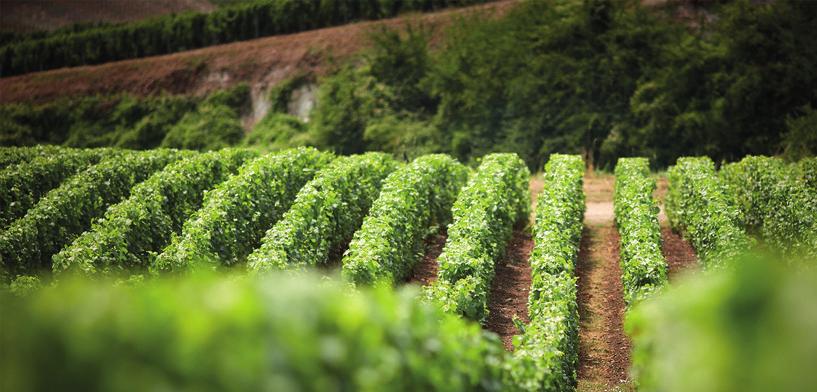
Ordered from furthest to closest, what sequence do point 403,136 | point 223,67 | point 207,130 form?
point 223,67 → point 207,130 → point 403,136

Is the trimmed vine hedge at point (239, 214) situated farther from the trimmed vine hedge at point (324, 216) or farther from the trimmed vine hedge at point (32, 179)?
the trimmed vine hedge at point (32, 179)

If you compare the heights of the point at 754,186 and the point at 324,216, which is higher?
the point at 324,216

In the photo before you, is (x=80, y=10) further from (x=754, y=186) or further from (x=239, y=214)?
(x=754, y=186)

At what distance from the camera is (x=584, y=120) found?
1433 inches

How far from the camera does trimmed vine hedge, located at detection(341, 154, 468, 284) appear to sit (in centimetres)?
1458

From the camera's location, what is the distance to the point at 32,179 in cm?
2189

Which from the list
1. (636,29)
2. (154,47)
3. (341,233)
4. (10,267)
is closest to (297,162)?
(341,233)

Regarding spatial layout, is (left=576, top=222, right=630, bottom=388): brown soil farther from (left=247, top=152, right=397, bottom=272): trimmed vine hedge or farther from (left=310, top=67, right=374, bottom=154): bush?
(left=310, top=67, right=374, bottom=154): bush

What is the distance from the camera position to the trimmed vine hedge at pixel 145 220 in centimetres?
1538

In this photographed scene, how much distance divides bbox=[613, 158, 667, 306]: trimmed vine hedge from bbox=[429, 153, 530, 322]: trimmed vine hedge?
251cm

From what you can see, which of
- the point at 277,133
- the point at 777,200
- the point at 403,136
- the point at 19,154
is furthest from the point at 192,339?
the point at 277,133

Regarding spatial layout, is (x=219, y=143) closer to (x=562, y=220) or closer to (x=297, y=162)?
(x=297, y=162)

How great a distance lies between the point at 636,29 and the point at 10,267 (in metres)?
27.1

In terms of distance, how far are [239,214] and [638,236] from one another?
314 inches
